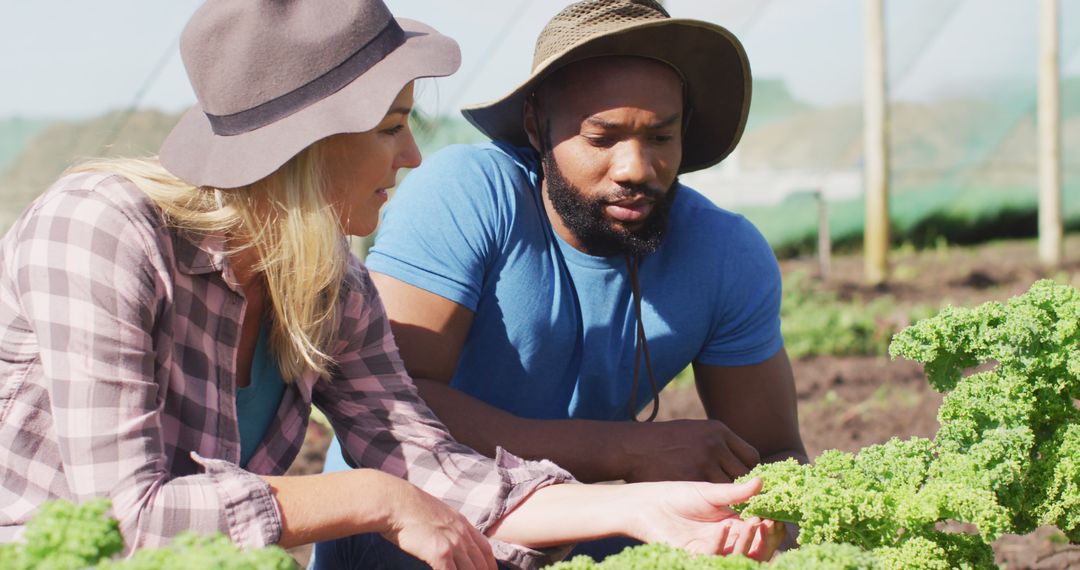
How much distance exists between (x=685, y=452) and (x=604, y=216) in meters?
0.64

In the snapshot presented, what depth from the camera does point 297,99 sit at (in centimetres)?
218

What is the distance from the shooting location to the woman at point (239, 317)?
200 centimetres

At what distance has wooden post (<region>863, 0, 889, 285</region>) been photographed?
405 inches

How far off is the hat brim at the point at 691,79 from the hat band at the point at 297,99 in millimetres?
821

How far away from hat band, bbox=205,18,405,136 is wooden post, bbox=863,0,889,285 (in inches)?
346

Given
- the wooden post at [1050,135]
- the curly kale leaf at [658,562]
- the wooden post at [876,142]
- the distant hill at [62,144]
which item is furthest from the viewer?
the wooden post at [1050,135]

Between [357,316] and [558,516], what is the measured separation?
2.05 feet

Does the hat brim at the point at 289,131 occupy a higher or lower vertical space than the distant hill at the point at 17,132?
higher

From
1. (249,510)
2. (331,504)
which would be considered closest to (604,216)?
(331,504)

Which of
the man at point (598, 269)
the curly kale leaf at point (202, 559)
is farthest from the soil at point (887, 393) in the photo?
the curly kale leaf at point (202, 559)

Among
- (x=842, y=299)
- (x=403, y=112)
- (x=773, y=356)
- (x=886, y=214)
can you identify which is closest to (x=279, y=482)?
(x=403, y=112)

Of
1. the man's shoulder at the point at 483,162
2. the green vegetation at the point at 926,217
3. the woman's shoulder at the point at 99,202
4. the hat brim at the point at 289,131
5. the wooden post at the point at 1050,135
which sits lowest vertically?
the green vegetation at the point at 926,217

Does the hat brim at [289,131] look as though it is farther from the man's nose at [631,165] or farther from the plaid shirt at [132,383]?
the man's nose at [631,165]

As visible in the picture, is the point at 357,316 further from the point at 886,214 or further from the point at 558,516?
the point at 886,214
